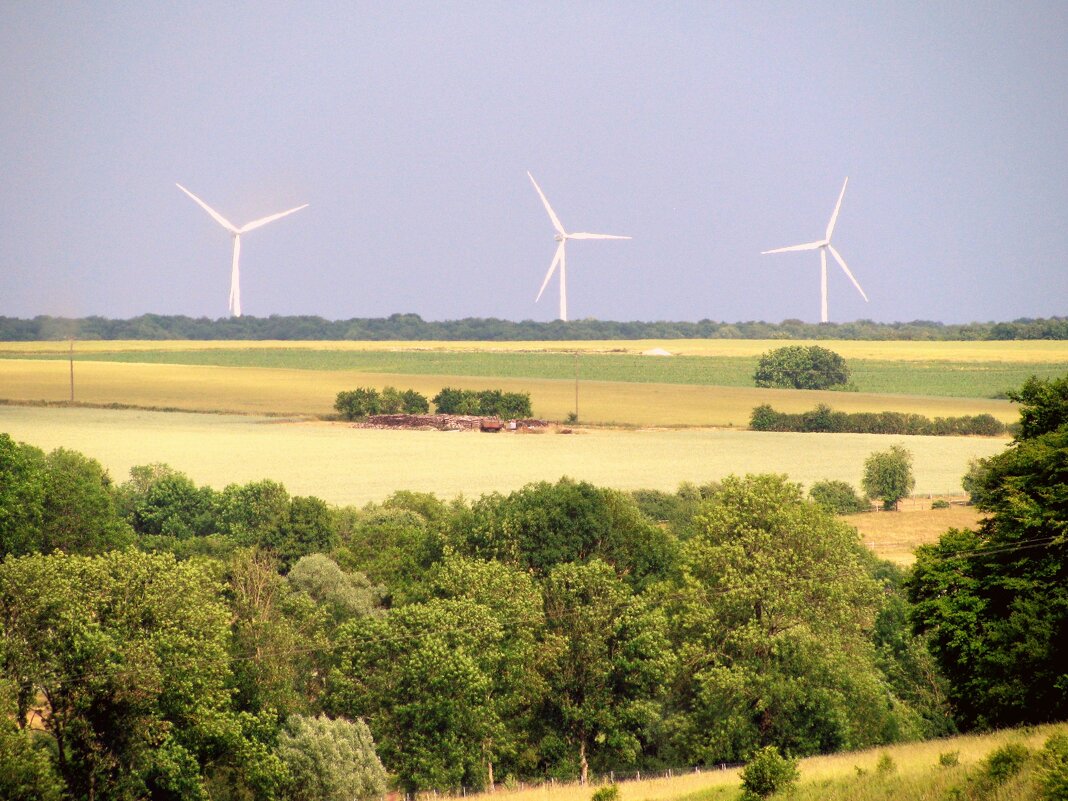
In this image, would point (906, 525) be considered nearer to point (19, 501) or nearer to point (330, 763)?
point (19, 501)

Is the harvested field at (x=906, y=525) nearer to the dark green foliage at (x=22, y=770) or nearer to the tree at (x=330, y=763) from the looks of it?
the tree at (x=330, y=763)

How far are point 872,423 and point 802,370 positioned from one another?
165 ft

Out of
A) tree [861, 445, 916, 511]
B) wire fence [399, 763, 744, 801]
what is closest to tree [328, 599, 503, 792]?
wire fence [399, 763, 744, 801]

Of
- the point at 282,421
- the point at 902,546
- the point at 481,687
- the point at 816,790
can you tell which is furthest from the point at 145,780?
the point at 282,421

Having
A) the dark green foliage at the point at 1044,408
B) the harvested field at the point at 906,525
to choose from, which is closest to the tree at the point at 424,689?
the dark green foliage at the point at 1044,408

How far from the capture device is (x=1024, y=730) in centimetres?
2934

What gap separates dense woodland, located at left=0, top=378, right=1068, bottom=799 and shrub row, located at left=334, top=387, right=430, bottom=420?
7714 cm

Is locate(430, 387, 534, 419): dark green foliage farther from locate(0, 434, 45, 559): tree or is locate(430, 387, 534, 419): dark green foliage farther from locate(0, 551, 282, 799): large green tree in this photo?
locate(0, 551, 282, 799): large green tree

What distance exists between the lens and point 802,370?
174750 mm

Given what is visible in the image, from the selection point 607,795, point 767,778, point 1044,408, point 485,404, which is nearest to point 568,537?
point 1044,408

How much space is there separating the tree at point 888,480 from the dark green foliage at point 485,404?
1701 inches

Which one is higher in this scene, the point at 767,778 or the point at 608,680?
the point at 767,778

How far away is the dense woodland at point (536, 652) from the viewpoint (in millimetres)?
34719

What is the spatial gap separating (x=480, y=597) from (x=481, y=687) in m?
7.56
